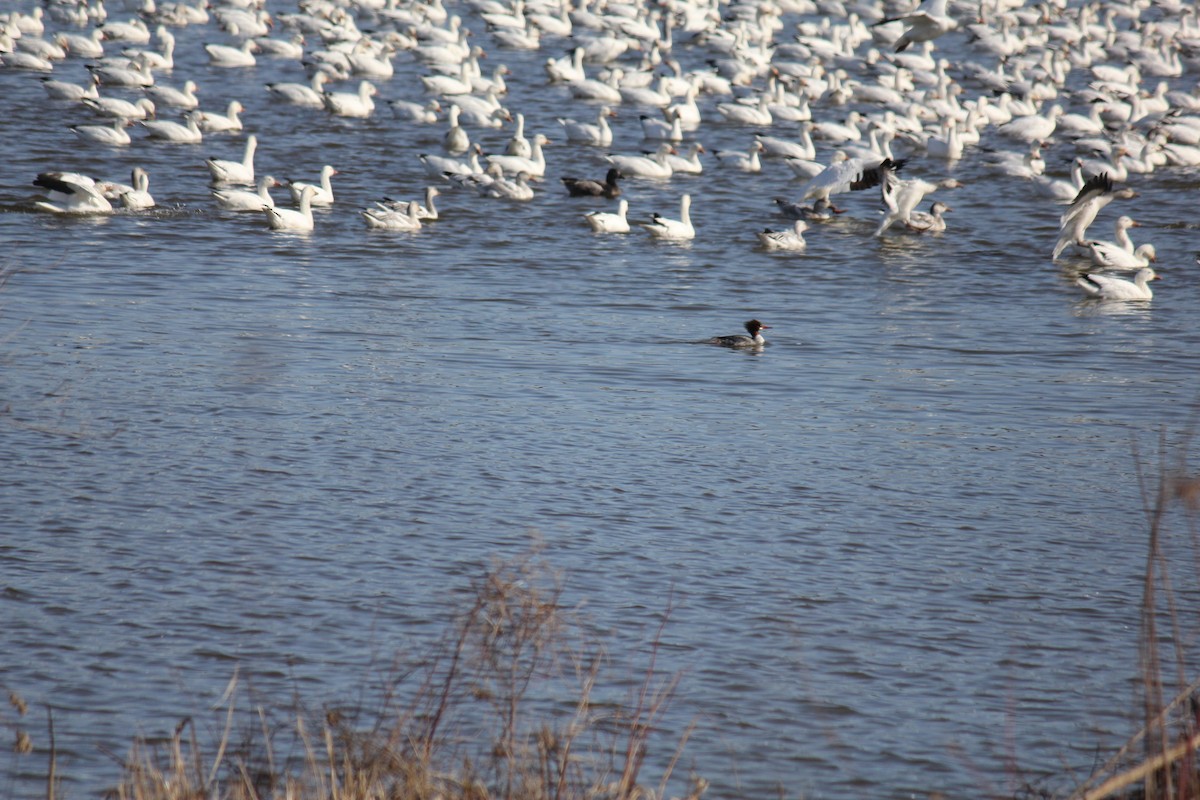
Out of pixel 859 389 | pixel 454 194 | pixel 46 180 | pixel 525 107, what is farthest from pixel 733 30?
pixel 859 389

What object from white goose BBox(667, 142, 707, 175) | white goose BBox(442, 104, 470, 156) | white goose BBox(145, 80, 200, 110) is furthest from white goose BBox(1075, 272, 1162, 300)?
white goose BBox(145, 80, 200, 110)

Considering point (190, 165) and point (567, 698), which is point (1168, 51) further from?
point (567, 698)

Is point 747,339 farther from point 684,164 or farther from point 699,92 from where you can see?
point 699,92

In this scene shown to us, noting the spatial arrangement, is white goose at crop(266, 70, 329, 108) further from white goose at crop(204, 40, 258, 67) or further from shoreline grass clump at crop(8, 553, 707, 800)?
shoreline grass clump at crop(8, 553, 707, 800)

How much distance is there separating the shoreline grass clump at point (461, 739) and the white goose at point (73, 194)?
475 inches

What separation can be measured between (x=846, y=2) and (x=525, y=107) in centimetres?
1975

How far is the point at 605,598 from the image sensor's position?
6.89 meters

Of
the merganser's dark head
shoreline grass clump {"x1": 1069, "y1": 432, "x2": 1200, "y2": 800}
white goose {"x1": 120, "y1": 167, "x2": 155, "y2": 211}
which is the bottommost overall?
white goose {"x1": 120, "y1": 167, "x2": 155, "y2": 211}

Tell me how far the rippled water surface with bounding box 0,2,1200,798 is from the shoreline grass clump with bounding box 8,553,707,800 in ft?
0.69

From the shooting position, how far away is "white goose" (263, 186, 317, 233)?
57.3 ft

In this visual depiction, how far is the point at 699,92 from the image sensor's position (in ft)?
106

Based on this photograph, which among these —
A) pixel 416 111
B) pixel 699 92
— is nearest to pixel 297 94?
pixel 416 111

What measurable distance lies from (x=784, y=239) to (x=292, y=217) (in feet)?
18.1

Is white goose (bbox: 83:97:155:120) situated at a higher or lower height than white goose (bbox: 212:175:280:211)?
lower
